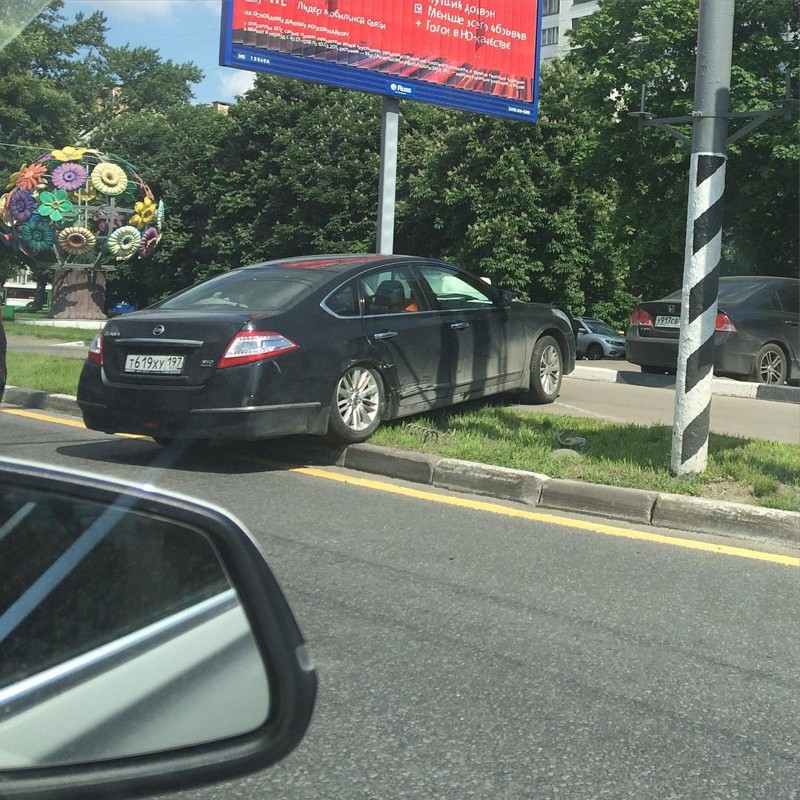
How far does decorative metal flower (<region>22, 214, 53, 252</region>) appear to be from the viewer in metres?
33.4

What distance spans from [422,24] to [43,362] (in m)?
7.35

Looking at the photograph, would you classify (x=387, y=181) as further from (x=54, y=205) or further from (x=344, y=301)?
(x=54, y=205)

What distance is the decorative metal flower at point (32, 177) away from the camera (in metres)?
33.2

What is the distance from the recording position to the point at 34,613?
1272 millimetres

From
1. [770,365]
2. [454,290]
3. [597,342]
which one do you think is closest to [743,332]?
[770,365]

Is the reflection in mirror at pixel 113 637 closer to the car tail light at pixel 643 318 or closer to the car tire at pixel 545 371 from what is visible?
the car tire at pixel 545 371

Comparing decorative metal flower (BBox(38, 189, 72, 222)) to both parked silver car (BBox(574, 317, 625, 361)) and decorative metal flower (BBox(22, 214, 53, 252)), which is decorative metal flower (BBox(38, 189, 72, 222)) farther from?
parked silver car (BBox(574, 317, 625, 361))

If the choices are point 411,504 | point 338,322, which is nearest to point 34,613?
point 411,504

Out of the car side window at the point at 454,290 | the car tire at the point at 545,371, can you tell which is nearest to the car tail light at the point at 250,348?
the car side window at the point at 454,290

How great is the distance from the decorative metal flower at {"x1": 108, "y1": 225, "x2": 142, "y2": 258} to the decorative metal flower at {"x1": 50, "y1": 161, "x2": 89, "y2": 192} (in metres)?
2.00

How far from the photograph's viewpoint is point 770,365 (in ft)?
41.1

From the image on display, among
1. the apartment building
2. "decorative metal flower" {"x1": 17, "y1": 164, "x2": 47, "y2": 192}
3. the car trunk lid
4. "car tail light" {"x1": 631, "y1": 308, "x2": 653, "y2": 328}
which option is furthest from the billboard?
the apartment building

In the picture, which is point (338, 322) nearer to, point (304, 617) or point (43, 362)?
point (304, 617)

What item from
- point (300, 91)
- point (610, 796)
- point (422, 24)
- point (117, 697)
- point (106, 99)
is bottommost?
point (610, 796)
